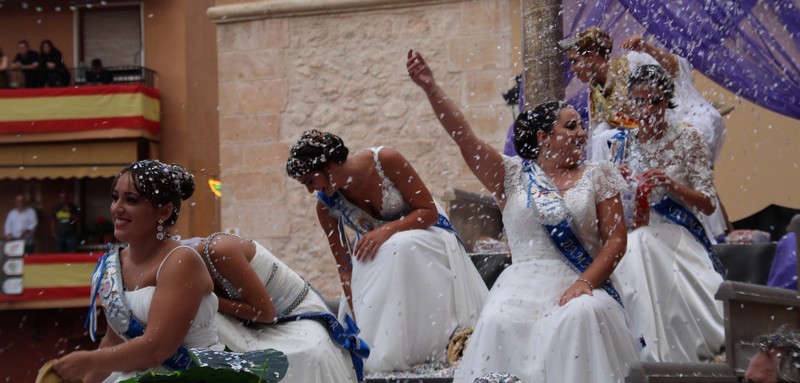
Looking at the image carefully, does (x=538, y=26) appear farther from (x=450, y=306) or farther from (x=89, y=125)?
(x=89, y=125)

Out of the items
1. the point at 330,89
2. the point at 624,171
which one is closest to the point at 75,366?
the point at 624,171

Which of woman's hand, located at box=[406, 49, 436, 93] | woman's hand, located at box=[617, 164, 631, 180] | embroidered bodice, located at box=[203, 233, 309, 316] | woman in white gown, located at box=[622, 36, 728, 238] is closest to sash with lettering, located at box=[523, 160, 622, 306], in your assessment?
woman's hand, located at box=[406, 49, 436, 93]

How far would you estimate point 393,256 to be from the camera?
770cm

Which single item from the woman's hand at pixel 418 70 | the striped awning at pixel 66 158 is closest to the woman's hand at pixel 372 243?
the woman's hand at pixel 418 70

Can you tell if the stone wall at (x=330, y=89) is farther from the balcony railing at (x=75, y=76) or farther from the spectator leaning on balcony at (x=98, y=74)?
the spectator leaning on balcony at (x=98, y=74)

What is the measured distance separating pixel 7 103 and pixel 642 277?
22.3 meters

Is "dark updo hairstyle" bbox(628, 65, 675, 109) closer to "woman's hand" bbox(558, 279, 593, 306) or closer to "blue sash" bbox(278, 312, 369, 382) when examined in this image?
"woman's hand" bbox(558, 279, 593, 306)

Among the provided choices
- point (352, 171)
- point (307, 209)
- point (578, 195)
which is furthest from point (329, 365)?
point (307, 209)

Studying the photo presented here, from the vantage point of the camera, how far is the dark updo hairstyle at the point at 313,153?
24.3 ft

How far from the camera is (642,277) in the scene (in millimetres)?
7559

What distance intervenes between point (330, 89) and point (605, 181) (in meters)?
13.5

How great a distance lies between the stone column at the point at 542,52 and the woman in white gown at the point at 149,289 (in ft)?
13.9

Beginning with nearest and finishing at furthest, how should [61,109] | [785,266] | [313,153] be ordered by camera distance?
[313,153] < [785,266] < [61,109]

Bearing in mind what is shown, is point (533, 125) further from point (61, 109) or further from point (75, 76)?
point (75, 76)
